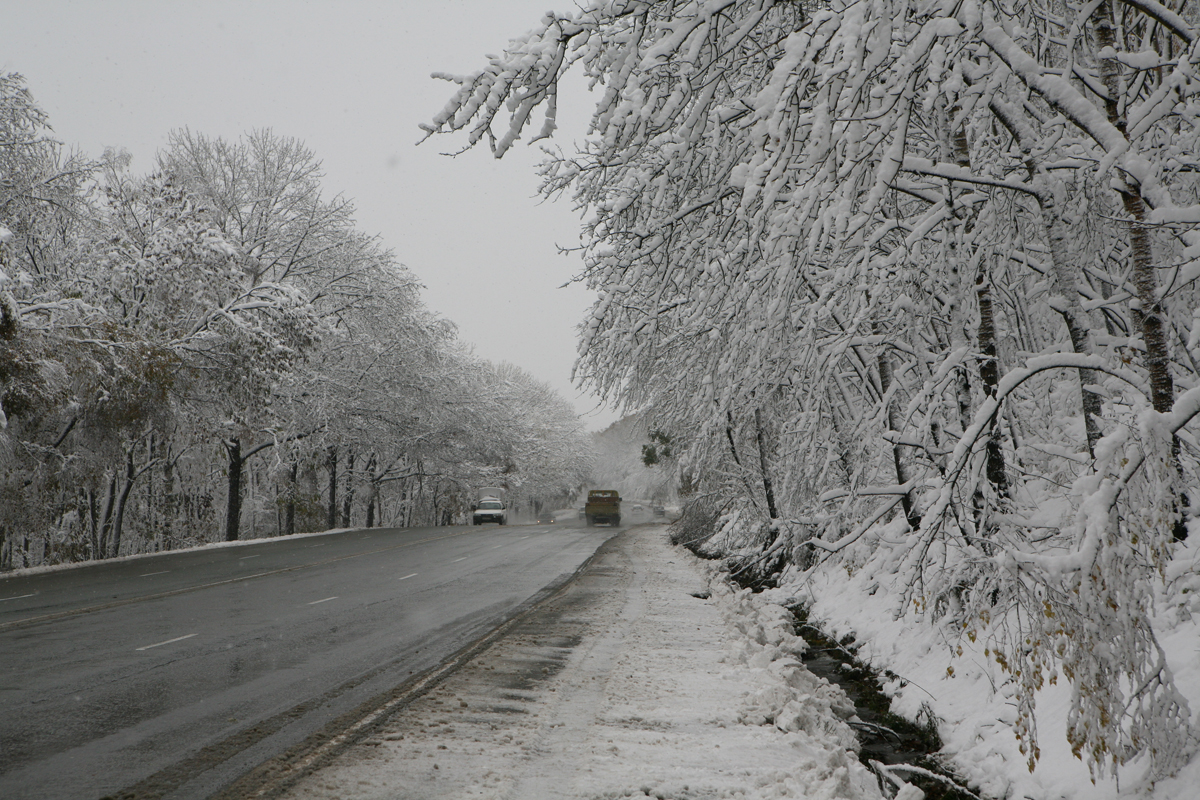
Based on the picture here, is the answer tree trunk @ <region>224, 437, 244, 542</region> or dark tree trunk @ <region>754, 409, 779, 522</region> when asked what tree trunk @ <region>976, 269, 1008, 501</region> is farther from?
tree trunk @ <region>224, 437, 244, 542</region>

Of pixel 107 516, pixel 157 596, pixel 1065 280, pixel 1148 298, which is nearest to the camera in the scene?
pixel 1148 298

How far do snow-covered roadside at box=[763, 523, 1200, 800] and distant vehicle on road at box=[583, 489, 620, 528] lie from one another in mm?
42246

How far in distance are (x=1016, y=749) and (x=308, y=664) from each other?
6.26m

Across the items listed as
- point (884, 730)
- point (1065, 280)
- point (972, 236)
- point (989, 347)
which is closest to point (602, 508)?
point (884, 730)

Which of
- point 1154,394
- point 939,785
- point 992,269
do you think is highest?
point 992,269

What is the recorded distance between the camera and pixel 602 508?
167ft

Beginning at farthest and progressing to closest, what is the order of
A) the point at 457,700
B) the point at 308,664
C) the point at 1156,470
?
the point at 308,664 → the point at 457,700 → the point at 1156,470

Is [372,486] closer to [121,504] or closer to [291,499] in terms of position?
[291,499]

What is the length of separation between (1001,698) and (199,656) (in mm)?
7386

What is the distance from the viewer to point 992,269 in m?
6.95

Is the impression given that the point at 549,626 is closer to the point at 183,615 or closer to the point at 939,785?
the point at 183,615

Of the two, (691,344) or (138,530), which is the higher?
(691,344)

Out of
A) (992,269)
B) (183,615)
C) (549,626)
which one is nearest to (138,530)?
(183,615)

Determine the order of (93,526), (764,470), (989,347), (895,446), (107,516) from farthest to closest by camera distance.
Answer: (93,526)
(107,516)
(764,470)
(895,446)
(989,347)
